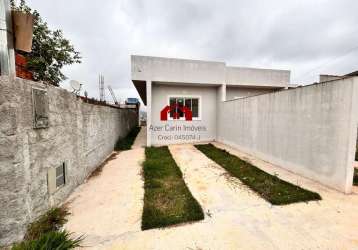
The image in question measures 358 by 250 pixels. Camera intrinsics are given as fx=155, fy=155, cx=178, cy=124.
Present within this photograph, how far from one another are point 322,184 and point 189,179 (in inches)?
122

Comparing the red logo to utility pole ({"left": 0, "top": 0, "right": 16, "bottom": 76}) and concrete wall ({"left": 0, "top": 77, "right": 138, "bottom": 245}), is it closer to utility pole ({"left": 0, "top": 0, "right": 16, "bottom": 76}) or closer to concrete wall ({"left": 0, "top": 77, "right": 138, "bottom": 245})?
concrete wall ({"left": 0, "top": 77, "right": 138, "bottom": 245})

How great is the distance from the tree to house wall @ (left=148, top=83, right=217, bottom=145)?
506 centimetres

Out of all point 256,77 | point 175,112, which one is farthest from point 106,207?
point 256,77

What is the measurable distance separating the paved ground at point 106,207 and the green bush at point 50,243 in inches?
7.4

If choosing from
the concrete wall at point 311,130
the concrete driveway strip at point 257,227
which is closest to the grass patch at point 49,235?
the concrete driveway strip at point 257,227

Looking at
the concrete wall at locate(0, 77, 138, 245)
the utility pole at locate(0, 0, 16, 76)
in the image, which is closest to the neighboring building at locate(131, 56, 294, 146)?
the concrete wall at locate(0, 77, 138, 245)

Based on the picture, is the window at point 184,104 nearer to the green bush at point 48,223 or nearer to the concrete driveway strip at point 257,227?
the concrete driveway strip at point 257,227

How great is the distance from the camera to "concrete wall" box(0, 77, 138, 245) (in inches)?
71.9

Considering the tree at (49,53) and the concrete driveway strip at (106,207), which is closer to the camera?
the concrete driveway strip at (106,207)

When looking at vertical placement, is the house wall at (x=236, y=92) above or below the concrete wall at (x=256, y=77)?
below

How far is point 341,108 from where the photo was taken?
3227 mm

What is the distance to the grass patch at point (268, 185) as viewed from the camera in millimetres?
3004

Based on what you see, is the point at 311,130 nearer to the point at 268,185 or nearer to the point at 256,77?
the point at 268,185

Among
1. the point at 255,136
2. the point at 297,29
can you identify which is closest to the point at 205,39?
the point at 297,29
